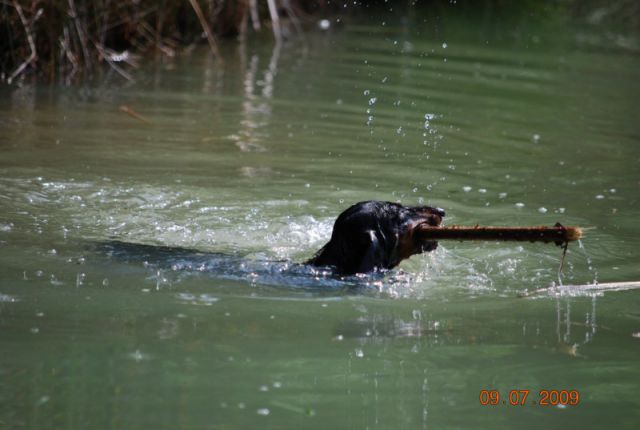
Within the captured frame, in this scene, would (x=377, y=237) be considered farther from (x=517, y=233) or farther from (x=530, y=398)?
(x=530, y=398)

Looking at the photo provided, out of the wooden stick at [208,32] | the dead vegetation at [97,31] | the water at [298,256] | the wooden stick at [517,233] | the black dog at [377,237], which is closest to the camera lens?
the water at [298,256]

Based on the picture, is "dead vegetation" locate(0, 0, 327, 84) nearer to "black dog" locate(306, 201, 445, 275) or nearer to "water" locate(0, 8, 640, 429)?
"water" locate(0, 8, 640, 429)

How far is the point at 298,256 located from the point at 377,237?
1.02 m

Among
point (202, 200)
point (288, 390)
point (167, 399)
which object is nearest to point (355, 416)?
point (288, 390)

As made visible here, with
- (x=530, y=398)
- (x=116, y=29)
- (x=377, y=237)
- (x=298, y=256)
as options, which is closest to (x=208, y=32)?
(x=116, y=29)

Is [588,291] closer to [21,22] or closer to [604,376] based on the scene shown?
[604,376]

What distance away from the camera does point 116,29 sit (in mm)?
14117

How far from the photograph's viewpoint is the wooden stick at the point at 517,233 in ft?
17.4

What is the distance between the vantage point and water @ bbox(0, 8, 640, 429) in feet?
14.8

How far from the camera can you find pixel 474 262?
669cm

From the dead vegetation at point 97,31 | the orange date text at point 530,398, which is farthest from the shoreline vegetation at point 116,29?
the orange date text at point 530,398

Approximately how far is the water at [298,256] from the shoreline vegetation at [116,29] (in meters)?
0.64

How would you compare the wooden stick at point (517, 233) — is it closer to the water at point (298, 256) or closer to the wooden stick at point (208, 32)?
the water at point (298, 256)

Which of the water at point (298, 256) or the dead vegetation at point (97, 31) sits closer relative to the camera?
the water at point (298, 256)
